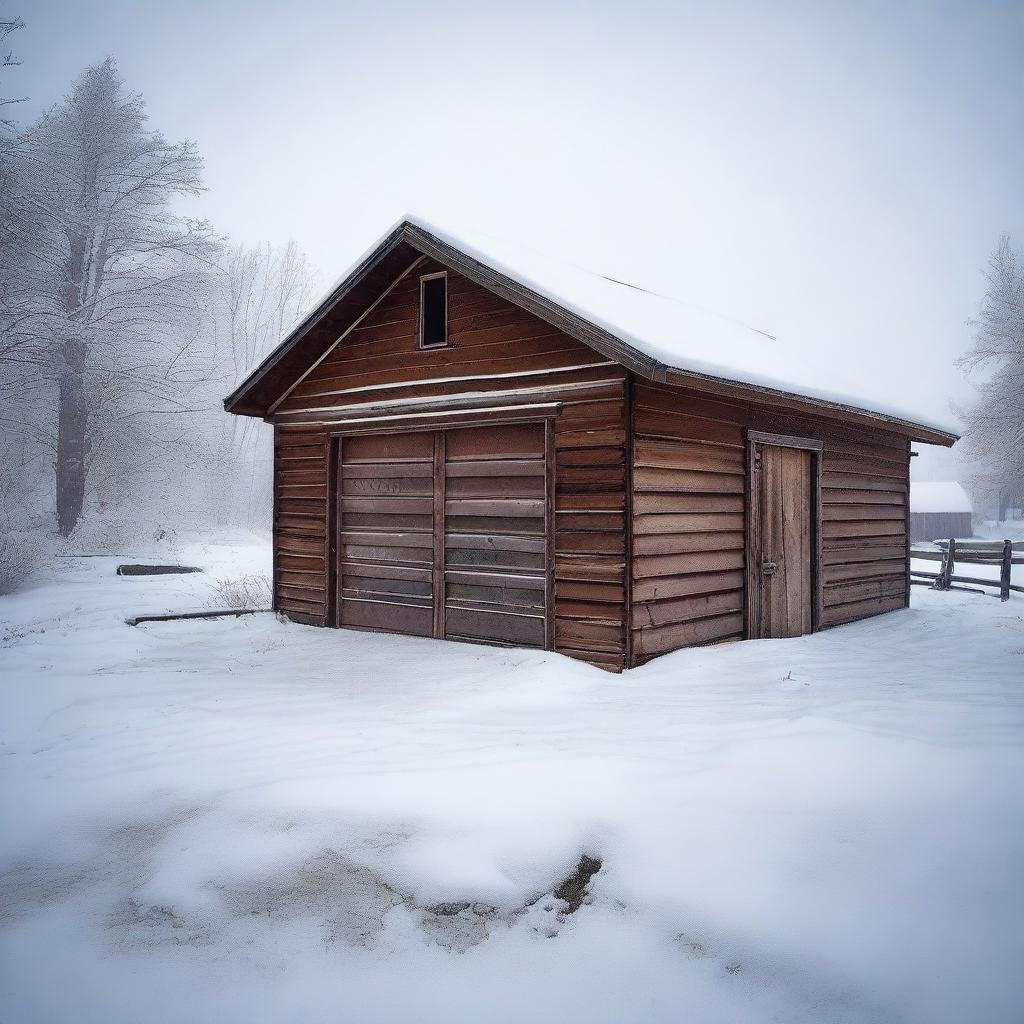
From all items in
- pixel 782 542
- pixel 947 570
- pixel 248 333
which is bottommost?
pixel 947 570

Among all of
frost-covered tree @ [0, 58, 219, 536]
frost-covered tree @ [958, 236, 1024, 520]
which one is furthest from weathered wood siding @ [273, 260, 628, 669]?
frost-covered tree @ [958, 236, 1024, 520]

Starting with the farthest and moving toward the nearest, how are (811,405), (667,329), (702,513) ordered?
1. (811,405)
2. (667,329)
3. (702,513)

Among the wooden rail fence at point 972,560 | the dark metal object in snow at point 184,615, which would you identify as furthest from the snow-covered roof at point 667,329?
the dark metal object in snow at point 184,615

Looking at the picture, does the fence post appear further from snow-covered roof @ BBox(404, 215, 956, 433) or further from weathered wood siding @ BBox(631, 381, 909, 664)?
weathered wood siding @ BBox(631, 381, 909, 664)

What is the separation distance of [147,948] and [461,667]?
175 inches

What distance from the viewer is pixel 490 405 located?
25.5 feet

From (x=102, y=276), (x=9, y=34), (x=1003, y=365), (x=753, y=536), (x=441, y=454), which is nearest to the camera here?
(x=753, y=536)

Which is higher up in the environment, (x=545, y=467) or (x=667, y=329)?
(x=667, y=329)

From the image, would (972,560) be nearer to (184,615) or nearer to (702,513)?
(702,513)

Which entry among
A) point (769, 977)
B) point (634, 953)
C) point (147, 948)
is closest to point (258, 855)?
point (147, 948)

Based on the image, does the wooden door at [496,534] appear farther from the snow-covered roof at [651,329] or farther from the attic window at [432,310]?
the snow-covered roof at [651,329]

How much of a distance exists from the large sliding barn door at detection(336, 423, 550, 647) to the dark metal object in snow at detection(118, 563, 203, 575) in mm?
7755

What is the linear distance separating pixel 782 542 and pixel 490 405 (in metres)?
4.13

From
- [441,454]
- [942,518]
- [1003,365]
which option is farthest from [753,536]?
[942,518]
